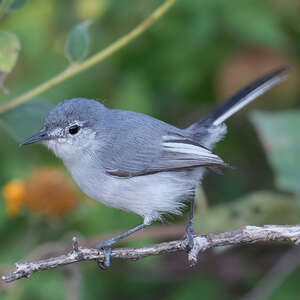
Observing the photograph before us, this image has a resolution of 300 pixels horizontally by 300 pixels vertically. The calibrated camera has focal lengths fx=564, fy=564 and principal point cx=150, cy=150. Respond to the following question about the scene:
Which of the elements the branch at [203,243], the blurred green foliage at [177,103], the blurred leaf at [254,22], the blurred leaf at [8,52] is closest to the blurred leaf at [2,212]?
the blurred green foliage at [177,103]

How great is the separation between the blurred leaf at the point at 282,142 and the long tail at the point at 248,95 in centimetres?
24

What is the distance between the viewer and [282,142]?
3002mm

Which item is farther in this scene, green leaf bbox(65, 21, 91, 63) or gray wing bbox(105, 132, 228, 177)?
gray wing bbox(105, 132, 228, 177)

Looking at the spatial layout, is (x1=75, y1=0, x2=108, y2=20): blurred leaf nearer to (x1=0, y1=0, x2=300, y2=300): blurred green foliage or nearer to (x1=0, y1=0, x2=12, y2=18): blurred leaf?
(x1=0, y1=0, x2=300, y2=300): blurred green foliage

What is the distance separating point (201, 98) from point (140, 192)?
1.51 meters

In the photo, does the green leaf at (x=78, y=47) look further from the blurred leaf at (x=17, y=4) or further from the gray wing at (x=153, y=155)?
the gray wing at (x=153, y=155)

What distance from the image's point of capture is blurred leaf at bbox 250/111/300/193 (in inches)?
109

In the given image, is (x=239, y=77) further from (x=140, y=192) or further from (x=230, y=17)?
(x=140, y=192)

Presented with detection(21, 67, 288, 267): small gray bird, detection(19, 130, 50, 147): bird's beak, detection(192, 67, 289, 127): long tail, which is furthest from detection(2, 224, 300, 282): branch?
detection(192, 67, 289, 127): long tail

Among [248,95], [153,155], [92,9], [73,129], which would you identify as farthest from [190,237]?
[92,9]

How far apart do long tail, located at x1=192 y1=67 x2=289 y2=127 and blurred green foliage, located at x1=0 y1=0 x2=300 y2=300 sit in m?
0.24

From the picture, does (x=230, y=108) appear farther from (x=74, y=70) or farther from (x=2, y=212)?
(x=2, y=212)

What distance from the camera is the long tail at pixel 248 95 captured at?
9.36ft

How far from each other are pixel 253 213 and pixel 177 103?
1.31 meters
